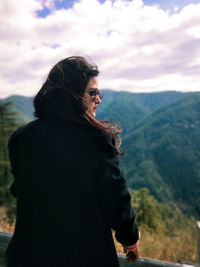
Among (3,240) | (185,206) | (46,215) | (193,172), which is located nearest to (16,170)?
(46,215)

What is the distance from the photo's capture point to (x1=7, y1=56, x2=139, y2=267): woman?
1040 millimetres

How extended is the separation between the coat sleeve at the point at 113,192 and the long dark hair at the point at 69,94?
103 mm

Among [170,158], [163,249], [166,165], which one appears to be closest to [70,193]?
[163,249]

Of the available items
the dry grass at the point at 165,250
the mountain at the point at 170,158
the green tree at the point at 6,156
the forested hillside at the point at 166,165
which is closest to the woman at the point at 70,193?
the dry grass at the point at 165,250

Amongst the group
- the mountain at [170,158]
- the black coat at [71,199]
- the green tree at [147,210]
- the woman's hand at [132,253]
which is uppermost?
the black coat at [71,199]

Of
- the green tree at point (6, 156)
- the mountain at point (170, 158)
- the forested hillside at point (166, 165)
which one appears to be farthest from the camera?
the mountain at point (170, 158)

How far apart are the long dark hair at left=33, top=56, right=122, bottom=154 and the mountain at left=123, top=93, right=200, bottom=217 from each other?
85.3 m

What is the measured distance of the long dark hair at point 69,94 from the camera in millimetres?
1113

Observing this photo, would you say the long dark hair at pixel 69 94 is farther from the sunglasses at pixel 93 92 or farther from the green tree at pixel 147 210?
the green tree at pixel 147 210

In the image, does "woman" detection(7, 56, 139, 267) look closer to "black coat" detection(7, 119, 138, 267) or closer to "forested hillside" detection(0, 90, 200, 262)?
"black coat" detection(7, 119, 138, 267)

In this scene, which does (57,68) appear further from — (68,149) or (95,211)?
(95,211)

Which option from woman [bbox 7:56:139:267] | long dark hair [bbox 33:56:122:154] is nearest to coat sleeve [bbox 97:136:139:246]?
woman [bbox 7:56:139:267]

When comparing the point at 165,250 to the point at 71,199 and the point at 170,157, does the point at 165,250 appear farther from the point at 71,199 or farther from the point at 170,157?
the point at 170,157

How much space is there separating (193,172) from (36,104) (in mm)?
102738
